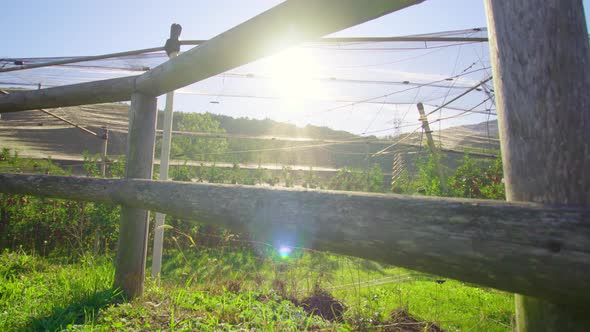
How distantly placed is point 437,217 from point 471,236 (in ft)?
0.24

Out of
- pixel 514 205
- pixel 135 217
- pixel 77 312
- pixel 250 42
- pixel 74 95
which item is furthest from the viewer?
pixel 74 95

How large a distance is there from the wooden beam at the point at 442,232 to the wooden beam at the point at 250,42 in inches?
23.6

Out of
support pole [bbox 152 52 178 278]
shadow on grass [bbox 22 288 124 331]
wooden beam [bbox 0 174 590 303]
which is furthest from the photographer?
support pole [bbox 152 52 178 278]

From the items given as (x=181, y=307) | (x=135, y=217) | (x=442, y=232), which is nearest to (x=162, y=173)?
(x=135, y=217)

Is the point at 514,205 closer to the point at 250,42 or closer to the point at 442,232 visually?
the point at 442,232

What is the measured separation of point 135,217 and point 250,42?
1.37 m

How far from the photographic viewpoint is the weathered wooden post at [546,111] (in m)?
0.70

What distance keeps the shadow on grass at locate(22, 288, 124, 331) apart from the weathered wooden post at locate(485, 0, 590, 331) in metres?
1.98

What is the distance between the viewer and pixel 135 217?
200 centimetres

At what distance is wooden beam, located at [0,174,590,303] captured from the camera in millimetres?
591

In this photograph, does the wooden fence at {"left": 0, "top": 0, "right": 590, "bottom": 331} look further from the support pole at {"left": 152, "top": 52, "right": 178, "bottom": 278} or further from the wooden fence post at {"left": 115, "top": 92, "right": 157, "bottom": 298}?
the support pole at {"left": 152, "top": 52, "right": 178, "bottom": 278}

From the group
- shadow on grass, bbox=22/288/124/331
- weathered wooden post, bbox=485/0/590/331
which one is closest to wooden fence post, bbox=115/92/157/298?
shadow on grass, bbox=22/288/124/331

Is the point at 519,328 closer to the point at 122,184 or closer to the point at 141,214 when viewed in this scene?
the point at 122,184

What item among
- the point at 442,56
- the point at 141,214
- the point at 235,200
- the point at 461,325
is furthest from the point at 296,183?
the point at 235,200
